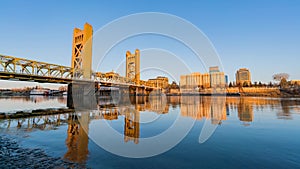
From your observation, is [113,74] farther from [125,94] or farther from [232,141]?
[232,141]

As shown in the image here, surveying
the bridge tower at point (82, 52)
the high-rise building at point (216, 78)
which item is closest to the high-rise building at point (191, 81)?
the high-rise building at point (216, 78)

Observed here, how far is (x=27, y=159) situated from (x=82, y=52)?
42.1 meters

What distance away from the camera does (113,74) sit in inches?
2277

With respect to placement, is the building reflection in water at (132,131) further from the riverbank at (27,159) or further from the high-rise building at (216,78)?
the high-rise building at (216,78)

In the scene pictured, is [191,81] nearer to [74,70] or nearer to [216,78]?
[216,78]

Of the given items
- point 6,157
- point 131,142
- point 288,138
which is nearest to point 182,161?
point 131,142

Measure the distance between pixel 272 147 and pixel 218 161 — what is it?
313cm

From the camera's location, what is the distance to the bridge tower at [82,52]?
41.1 meters

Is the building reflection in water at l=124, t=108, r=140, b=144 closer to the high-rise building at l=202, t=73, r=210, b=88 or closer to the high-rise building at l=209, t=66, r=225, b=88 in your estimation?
the high-rise building at l=209, t=66, r=225, b=88

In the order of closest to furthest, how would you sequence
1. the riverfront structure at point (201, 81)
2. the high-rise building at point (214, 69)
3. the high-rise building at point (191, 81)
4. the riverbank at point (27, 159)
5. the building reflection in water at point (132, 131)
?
the riverbank at point (27, 159), the building reflection in water at point (132, 131), the high-rise building at point (214, 69), the riverfront structure at point (201, 81), the high-rise building at point (191, 81)

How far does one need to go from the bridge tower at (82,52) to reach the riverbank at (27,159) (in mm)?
36376

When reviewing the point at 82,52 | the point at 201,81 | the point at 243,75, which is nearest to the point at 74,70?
the point at 82,52

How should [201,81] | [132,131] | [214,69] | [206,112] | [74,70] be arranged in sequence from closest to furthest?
[132,131] < [206,112] < [74,70] < [214,69] < [201,81]

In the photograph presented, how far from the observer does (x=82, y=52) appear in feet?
140
